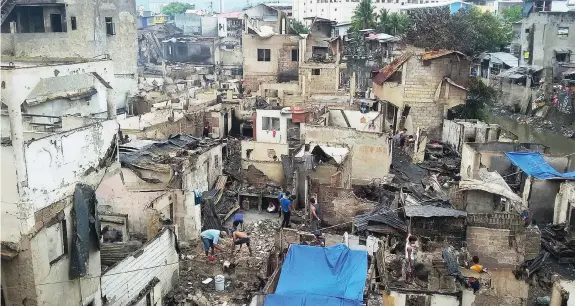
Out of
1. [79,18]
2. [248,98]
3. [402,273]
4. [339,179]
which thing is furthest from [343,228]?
[79,18]

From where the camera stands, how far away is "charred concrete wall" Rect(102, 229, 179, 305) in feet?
36.1

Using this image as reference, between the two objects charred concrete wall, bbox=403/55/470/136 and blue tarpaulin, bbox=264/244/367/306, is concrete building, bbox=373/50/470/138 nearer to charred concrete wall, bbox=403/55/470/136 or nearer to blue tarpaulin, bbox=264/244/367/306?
charred concrete wall, bbox=403/55/470/136

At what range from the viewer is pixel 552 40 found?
41156mm

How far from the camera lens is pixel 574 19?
39.6m

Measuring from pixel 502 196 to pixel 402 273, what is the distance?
5791 mm

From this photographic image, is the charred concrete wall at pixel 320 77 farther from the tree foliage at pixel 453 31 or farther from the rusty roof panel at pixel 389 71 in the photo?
the tree foliage at pixel 453 31

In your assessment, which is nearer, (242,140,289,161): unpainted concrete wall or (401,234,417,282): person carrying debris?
(401,234,417,282): person carrying debris

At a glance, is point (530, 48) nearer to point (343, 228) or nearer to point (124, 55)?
point (124, 55)

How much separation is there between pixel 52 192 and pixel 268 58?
2660 centimetres

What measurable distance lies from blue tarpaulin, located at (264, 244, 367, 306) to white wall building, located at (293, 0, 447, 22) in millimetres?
59288

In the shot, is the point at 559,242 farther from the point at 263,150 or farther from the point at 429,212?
the point at 263,150

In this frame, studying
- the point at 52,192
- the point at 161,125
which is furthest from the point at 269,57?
the point at 52,192

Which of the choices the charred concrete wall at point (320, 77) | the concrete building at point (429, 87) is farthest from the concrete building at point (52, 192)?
the charred concrete wall at point (320, 77)

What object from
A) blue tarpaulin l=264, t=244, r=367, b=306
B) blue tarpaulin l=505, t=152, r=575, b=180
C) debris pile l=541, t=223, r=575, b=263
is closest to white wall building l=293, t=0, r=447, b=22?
blue tarpaulin l=505, t=152, r=575, b=180
